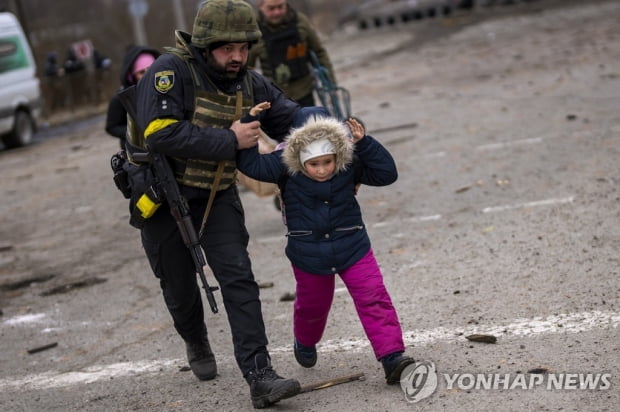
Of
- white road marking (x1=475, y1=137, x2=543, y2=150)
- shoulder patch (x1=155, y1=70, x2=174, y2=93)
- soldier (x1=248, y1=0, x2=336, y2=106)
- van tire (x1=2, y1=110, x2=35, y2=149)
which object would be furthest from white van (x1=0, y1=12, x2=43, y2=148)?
shoulder patch (x1=155, y1=70, x2=174, y2=93)

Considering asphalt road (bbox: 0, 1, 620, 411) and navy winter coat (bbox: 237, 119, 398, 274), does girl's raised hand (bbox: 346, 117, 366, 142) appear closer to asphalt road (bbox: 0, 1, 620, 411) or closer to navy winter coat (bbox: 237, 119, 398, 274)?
navy winter coat (bbox: 237, 119, 398, 274)

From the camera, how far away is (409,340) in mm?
5609

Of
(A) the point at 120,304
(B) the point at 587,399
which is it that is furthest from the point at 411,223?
(B) the point at 587,399

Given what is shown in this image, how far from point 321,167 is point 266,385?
3.29ft

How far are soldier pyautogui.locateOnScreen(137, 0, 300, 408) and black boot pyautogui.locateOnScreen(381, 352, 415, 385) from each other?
1.37 ft

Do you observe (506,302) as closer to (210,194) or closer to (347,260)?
(347,260)

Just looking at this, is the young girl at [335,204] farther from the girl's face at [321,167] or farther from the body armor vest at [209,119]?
the body armor vest at [209,119]

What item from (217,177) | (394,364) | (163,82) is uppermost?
(163,82)

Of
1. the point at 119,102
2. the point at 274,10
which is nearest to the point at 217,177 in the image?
the point at 119,102

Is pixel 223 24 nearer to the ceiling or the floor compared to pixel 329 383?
nearer to the ceiling

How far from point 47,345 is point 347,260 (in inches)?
107

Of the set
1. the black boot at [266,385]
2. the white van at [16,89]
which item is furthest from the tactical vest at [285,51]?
the white van at [16,89]

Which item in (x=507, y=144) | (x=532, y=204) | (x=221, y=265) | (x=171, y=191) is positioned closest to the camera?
(x=171, y=191)

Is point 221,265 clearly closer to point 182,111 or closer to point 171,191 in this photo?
point 171,191
